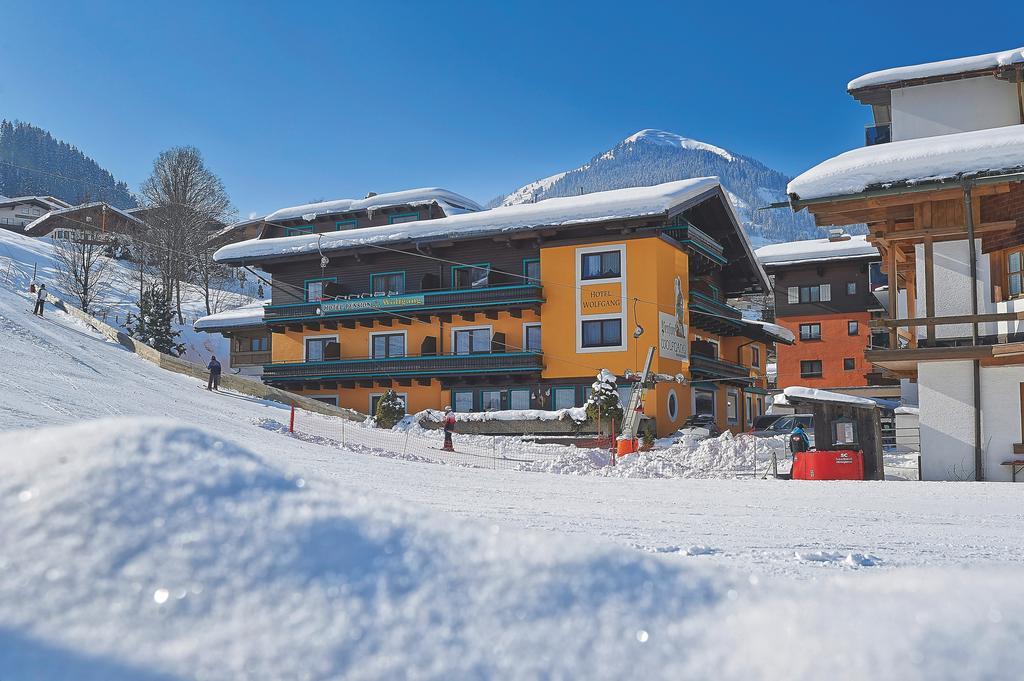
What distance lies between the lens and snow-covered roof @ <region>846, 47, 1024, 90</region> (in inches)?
901

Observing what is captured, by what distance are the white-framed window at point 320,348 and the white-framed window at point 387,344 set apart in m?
1.84

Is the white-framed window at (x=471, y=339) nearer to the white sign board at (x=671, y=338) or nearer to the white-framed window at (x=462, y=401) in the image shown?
the white-framed window at (x=462, y=401)

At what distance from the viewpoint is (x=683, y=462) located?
72.3 feet

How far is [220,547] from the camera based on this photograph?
1897 millimetres

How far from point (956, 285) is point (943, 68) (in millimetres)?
8645

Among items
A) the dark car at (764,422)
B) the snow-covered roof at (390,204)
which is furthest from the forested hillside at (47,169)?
the dark car at (764,422)

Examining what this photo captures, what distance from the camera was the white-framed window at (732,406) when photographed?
4078 cm

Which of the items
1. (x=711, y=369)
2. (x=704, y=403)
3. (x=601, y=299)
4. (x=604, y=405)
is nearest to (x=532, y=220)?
(x=601, y=299)

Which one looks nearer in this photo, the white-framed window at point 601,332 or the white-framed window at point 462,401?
the white-framed window at point 601,332

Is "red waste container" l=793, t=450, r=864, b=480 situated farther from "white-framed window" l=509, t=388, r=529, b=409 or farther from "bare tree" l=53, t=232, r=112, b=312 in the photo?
"bare tree" l=53, t=232, r=112, b=312

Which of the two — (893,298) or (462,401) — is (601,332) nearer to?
(462,401)

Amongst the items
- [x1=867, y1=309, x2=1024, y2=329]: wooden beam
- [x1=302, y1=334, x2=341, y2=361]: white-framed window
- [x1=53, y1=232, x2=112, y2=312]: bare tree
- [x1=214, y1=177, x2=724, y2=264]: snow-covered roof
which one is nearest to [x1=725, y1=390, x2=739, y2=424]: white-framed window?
[x1=214, y1=177, x2=724, y2=264]: snow-covered roof

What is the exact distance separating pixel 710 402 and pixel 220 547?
37.6 meters

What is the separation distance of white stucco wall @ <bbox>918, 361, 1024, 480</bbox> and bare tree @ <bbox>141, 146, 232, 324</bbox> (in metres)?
55.2
